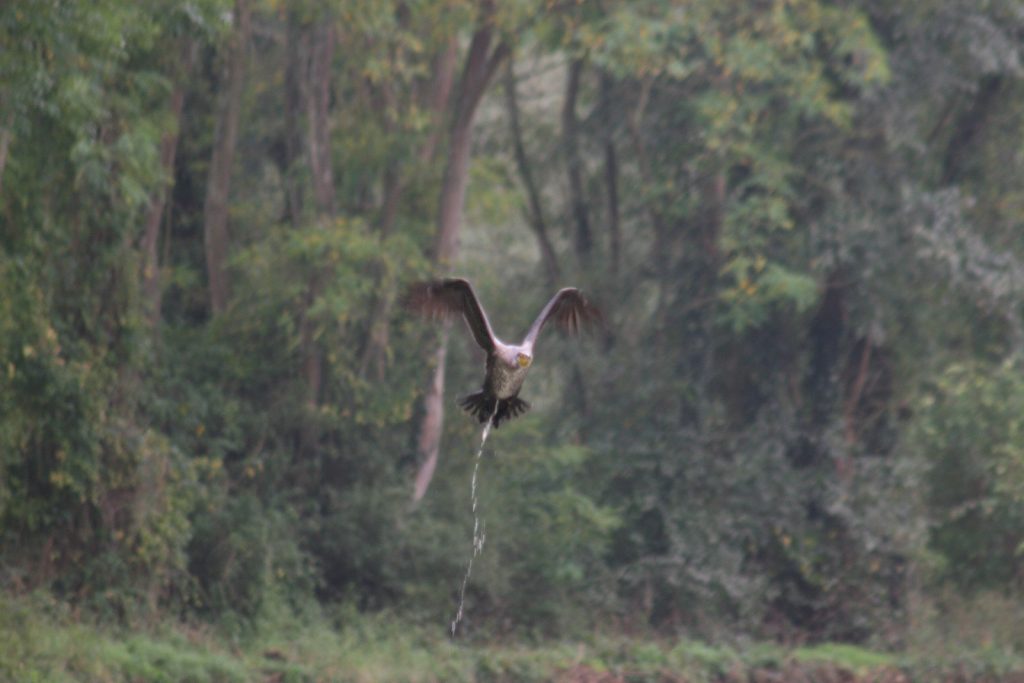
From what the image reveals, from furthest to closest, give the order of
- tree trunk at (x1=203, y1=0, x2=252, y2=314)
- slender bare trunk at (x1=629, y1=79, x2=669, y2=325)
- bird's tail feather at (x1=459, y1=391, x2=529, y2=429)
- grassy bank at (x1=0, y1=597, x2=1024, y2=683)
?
slender bare trunk at (x1=629, y1=79, x2=669, y2=325), tree trunk at (x1=203, y1=0, x2=252, y2=314), grassy bank at (x1=0, y1=597, x2=1024, y2=683), bird's tail feather at (x1=459, y1=391, x2=529, y2=429)

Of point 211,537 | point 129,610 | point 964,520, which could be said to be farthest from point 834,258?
point 129,610

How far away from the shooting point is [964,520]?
21719 mm

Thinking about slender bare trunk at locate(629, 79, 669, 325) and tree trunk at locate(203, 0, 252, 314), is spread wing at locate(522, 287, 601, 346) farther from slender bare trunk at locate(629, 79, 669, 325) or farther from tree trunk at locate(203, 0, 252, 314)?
slender bare trunk at locate(629, 79, 669, 325)

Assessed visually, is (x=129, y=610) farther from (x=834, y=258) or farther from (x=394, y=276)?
(x=834, y=258)

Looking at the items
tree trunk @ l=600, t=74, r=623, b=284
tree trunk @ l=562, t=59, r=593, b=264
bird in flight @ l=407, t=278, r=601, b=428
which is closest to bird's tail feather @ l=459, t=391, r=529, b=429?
bird in flight @ l=407, t=278, r=601, b=428

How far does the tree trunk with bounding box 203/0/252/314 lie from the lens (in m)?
18.5

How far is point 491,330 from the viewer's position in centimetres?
833

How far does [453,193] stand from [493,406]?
35.7 ft

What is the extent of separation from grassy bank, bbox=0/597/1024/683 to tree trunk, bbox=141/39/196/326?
3.49 m

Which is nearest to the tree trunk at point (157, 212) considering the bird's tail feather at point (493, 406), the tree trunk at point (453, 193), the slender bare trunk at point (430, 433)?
the tree trunk at point (453, 193)

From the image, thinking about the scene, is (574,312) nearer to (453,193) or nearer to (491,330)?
(491,330)

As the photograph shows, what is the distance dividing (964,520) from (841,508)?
2147 millimetres

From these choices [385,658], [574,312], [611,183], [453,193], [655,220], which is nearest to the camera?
[574,312]

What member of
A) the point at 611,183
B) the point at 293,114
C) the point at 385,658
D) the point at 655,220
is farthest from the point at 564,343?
the point at 385,658
